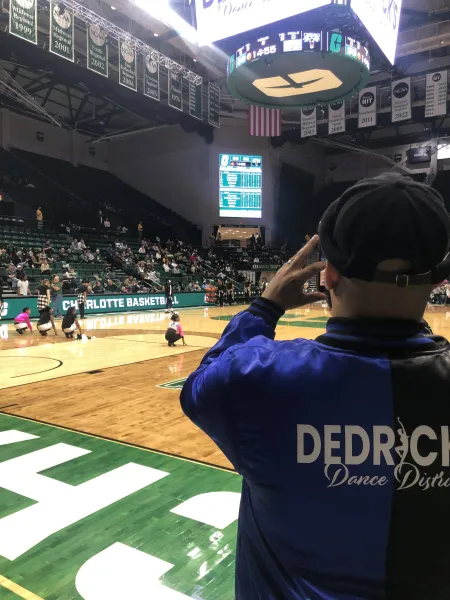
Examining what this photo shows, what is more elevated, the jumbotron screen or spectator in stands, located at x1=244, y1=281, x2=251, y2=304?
the jumbotron screen

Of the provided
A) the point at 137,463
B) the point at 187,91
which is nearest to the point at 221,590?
the point at 137,463

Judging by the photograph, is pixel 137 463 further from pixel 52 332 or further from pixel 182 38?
pixel 182 38

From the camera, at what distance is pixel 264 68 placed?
12406 millimetres

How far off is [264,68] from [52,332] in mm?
9089

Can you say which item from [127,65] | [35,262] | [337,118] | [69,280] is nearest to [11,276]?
[35,262]

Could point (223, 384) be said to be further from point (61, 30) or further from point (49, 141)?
point (49, 141)

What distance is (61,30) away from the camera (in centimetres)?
1279

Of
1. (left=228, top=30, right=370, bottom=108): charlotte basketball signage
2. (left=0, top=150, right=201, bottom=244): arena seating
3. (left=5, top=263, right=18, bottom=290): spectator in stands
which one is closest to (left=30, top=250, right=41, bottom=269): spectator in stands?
(left=5, top=263, right=18, bottom=290): spectator in stands

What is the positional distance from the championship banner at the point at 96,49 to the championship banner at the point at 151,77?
1.90 m

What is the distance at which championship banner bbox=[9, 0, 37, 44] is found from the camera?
11.3m

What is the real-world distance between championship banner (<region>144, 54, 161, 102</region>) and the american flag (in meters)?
5.22

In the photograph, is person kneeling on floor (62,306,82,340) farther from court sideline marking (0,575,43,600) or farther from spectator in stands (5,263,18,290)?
court sideline marking (0,575,43,600)

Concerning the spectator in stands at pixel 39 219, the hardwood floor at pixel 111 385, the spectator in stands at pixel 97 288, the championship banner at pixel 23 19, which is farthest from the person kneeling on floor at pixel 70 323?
the spectator in stands at pixel 39 219

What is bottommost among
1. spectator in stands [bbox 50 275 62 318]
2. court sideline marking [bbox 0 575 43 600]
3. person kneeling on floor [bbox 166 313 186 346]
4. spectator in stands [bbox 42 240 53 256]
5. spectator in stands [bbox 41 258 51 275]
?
court sideline marking [bbox 0 575 43 600]
